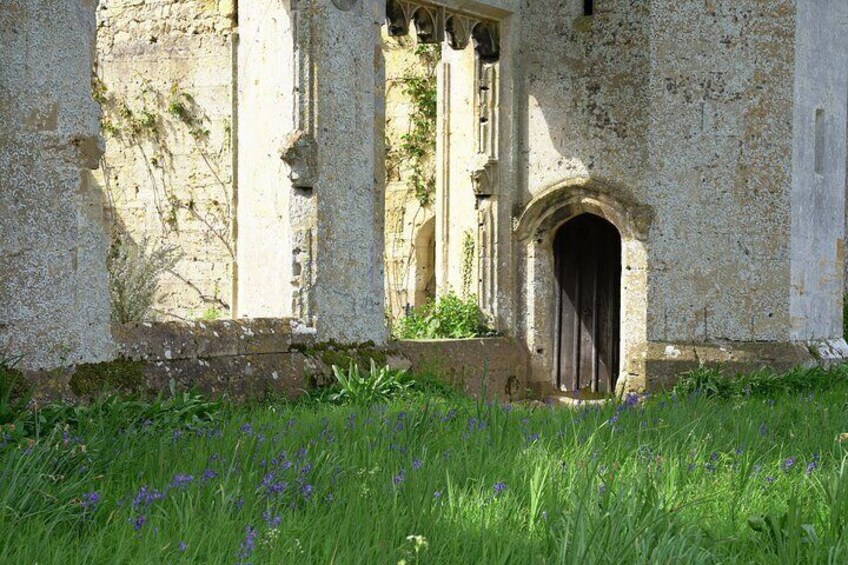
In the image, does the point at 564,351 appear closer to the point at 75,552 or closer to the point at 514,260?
the point at 514,260

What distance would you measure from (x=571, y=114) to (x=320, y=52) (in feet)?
11.4

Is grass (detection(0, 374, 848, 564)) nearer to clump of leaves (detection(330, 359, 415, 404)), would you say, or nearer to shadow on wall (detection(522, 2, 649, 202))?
clump of leaves (detection(330, 359, 415, 404))

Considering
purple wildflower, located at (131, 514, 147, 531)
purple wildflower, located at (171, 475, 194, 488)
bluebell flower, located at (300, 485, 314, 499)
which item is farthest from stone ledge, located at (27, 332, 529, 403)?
purple wildflower, located at (131, 514, 147, 531)

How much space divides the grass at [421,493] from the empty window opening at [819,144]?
22.9 feet

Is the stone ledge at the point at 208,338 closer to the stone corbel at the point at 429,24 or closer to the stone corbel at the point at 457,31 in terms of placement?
the stone corbel at the point at 429,24

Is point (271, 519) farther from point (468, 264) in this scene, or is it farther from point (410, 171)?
point (410, 171)

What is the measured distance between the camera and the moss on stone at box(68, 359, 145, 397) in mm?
8328

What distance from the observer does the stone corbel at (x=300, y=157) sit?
10531mm

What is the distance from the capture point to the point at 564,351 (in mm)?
13914

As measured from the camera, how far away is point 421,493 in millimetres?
4688

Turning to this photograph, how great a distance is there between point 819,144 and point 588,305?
3.13m

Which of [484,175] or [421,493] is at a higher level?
[484,175]

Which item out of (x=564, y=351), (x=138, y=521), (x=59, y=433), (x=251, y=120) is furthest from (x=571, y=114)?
(x=138, y=521)

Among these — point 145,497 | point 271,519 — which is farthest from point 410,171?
point 271,519
